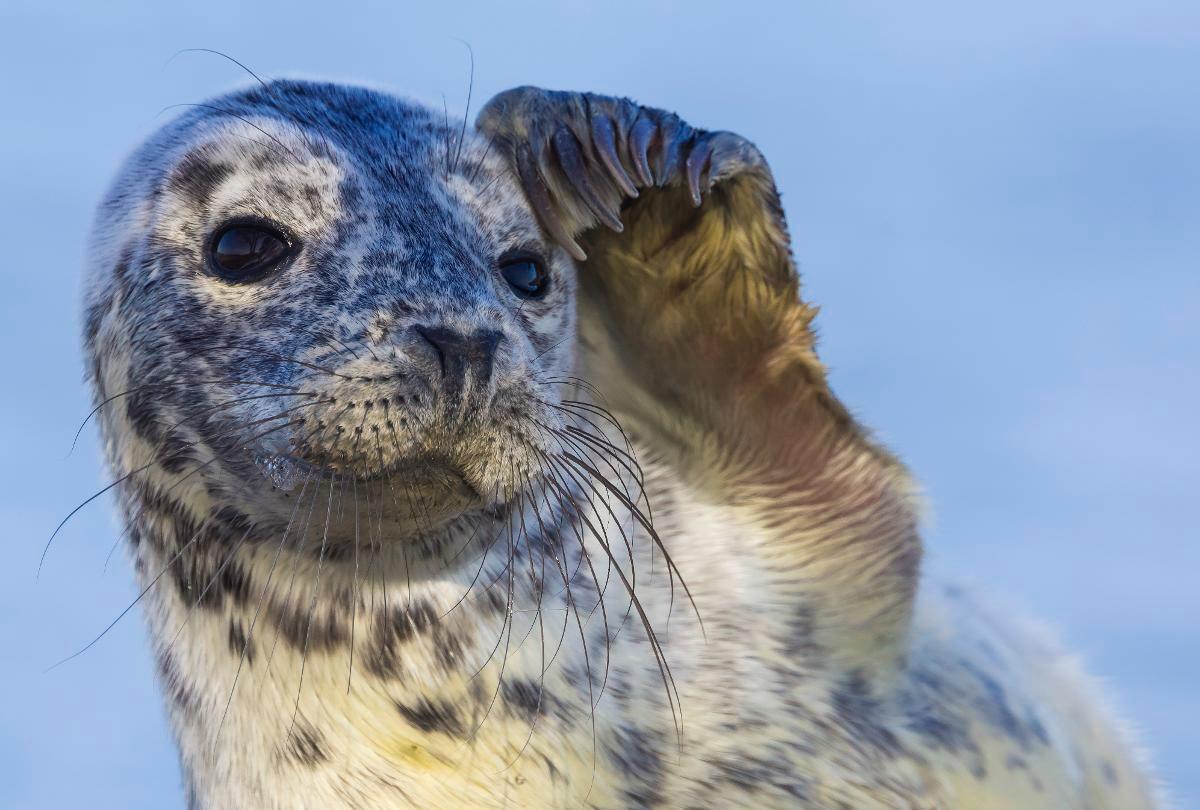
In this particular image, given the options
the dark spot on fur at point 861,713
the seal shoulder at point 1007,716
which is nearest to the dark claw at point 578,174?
the dark spot on fur at point 861,713

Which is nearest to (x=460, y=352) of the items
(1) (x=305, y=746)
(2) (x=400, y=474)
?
(2) (x=400, y=474)

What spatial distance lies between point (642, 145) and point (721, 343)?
591mm

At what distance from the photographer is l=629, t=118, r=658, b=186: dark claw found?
385 centimetres

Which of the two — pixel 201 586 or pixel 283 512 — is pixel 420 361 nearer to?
pixel 283 512

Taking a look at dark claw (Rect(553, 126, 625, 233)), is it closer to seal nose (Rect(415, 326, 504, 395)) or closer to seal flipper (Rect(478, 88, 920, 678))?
seal flipper (Rect(478, 88, 920, 678))

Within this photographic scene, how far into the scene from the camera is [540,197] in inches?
158

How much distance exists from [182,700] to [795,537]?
1.59 m

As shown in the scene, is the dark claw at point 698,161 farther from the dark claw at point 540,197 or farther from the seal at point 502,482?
the dark claw at point 540,197

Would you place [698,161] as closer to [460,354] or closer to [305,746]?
[460,354]

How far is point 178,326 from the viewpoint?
3672 millimetres

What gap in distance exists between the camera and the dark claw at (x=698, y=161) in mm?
3803

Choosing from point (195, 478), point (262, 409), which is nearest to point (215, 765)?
point (195, 478)

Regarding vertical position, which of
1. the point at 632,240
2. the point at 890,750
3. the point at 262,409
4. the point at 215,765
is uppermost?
the point at 632,240

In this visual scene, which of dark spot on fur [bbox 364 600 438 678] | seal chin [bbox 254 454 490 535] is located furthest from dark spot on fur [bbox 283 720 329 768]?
seal chin [bbox 254 454 490 535]
